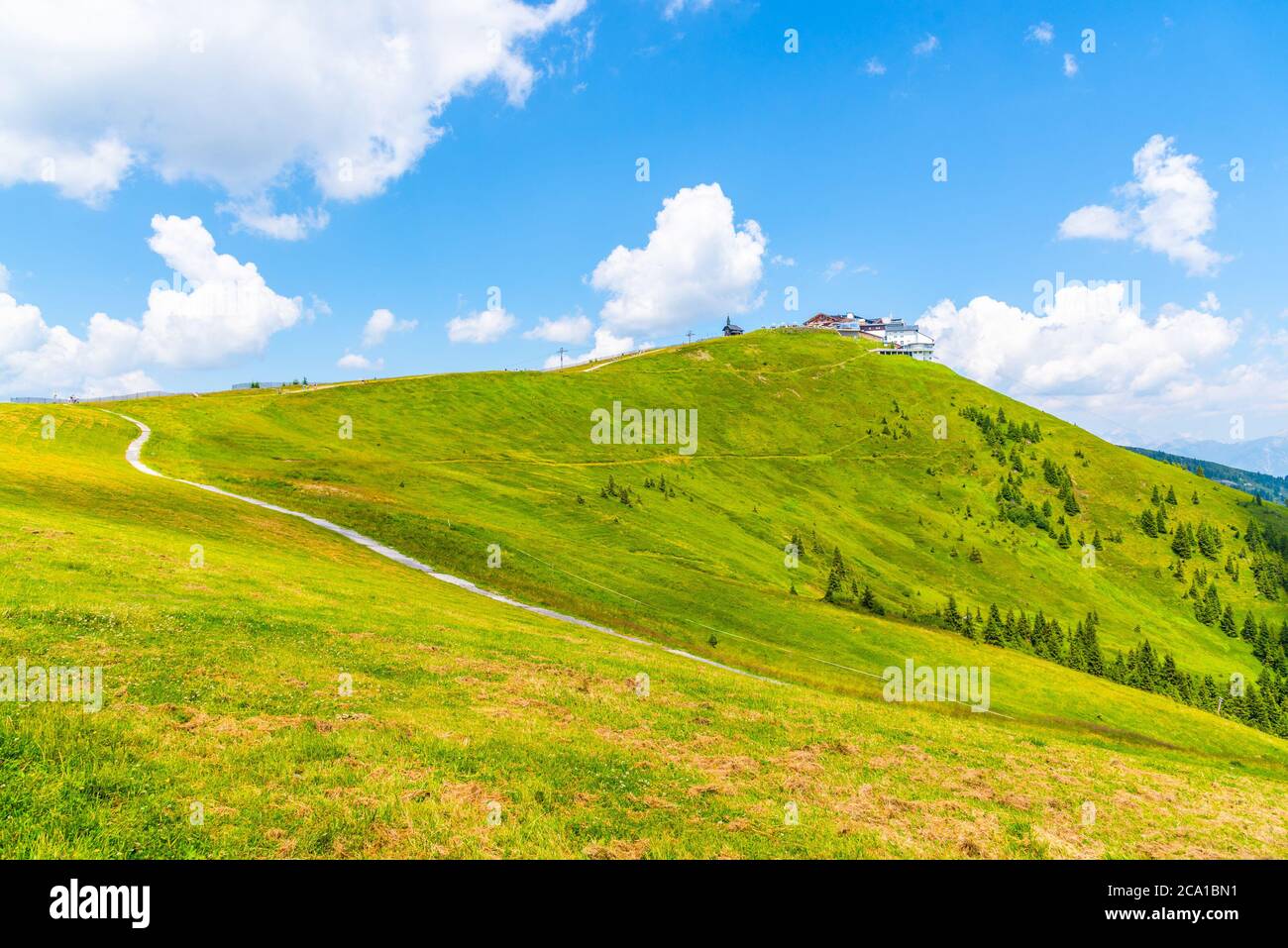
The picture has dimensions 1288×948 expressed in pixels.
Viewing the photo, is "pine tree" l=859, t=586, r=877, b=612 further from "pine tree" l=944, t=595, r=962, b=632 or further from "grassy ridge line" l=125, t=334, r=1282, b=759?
"pine tree" l=944, t=595, r=962, b=632

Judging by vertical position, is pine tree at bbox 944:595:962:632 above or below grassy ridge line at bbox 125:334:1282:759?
below

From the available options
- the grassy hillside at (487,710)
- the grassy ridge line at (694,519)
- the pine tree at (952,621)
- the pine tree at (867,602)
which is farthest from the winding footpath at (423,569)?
the pine tree at (952,621)

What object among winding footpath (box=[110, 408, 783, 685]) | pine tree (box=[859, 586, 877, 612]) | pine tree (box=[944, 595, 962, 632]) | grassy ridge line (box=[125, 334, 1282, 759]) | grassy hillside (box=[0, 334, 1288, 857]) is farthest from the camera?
pine tree (box=[944, 595, 962, 632])

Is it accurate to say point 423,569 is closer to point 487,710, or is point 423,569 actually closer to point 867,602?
point 487,710

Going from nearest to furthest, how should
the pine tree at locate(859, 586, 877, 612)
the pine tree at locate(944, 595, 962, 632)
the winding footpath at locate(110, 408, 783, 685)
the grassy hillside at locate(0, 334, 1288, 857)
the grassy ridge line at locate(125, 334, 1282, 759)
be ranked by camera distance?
the grassy hillside at locate(0, 334, 1288, 857) < the winding footpath at locate(110, 408, 783, 685) < the grassy ridge line at locate(125, 334, 1282, 759) < the pine tree at locate(859, 586, 877, 612) < the pine tree at locate(944, 595, 962, 632)

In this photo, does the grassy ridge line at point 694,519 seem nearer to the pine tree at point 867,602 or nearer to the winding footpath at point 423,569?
the winding footpath at point 423,569

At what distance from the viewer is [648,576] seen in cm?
6931

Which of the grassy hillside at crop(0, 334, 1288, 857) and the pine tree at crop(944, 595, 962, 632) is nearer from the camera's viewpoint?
the grassy hillside at crop(0, 334, 1288, 857)

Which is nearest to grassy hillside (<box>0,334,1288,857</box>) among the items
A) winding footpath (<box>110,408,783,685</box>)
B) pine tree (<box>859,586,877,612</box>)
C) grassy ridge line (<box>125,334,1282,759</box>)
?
grassy ridge line (<box>125,334,1282,759</box>)

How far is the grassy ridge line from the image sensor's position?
62344mm

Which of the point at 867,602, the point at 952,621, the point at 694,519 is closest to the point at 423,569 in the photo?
the point at 867,602

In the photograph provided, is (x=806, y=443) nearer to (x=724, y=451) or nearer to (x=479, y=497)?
(x=724, y=451)

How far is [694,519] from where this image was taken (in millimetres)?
107188
